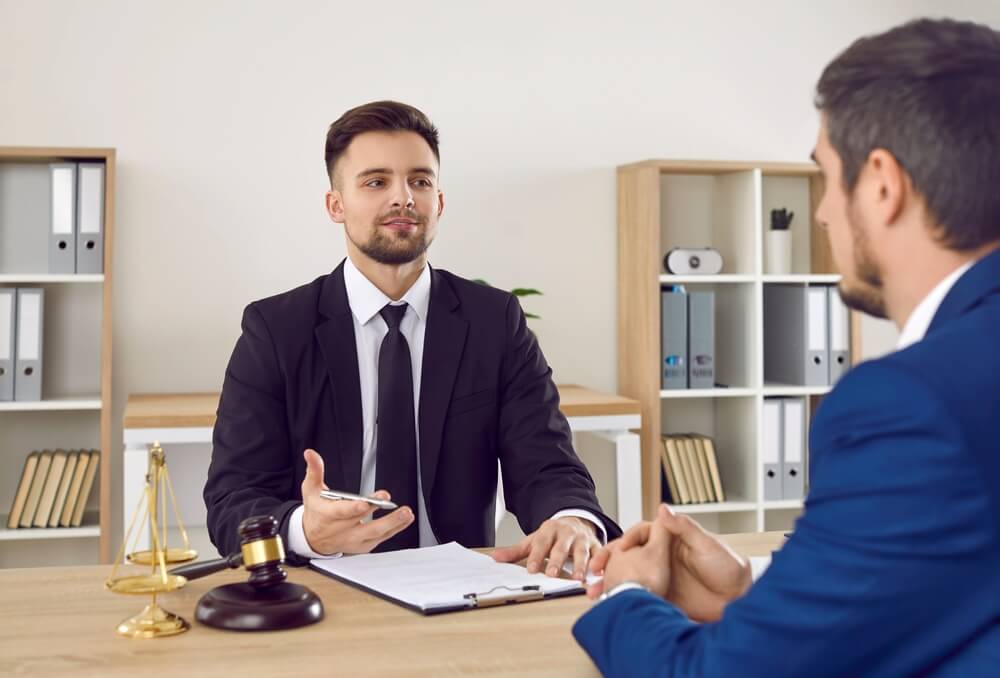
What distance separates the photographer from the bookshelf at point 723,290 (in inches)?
154

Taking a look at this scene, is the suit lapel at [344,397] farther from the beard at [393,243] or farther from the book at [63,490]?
the book at [63,490]

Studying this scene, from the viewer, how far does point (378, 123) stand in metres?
2.30

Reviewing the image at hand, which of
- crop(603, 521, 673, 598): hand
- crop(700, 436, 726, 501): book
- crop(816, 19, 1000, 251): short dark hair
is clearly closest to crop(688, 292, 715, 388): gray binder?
crop(700, 436, 726, 501): book

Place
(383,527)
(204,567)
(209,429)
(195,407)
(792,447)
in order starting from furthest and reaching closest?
(792,447) → (195,407) → (209,429) → (383,527) → (204,567)

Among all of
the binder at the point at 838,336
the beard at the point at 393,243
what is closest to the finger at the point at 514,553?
the beard at the point at 393,243

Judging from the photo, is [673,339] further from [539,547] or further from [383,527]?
[383,527]

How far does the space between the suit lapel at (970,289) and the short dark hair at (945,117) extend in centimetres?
3

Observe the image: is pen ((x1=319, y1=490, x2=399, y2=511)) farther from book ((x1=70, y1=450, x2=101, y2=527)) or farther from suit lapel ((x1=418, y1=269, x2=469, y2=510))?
book ((x1=70, y1=450, x2=101, y2=527))

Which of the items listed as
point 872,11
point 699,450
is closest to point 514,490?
point 699,450

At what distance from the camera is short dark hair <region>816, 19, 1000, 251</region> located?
93 cm

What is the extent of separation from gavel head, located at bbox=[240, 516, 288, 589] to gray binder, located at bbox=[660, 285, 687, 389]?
2.76 meters

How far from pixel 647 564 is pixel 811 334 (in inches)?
114

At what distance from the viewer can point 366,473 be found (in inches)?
84.0

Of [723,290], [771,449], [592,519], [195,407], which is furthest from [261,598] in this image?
[723,290]
